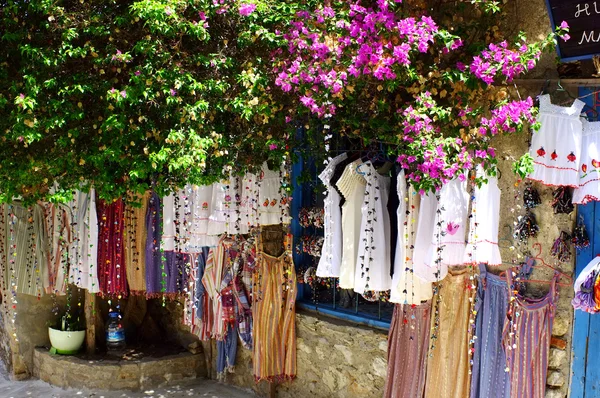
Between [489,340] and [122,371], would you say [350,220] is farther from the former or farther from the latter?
[122,371]

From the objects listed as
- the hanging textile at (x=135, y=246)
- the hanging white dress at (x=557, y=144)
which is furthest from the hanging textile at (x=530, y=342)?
the hanging textile at (x=135, y=246)

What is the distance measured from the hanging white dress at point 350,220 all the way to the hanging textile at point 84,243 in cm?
368

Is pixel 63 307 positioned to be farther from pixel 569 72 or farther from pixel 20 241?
pixel 569 72

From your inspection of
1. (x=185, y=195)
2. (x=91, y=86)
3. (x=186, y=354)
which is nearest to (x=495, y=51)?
(x=91, y=86)

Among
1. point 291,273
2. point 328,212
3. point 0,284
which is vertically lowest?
point 0,284

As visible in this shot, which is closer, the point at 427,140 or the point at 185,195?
the point at 427,140

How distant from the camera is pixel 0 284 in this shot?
9.82 meters

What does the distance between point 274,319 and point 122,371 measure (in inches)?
94.6

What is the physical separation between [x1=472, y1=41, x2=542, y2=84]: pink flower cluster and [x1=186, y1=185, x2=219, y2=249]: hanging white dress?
10.2ft

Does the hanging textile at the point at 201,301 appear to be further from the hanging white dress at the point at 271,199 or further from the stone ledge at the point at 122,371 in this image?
the hanging white dress at the point at 271,199

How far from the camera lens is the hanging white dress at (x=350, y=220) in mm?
5930

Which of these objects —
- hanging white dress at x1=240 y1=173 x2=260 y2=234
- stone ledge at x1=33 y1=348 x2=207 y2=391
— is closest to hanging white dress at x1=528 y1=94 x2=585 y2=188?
hanging white dress at x1=240 y1=173 x2=260 y2=234

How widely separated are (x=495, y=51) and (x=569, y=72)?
61 centimetres

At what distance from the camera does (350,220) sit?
599cm
